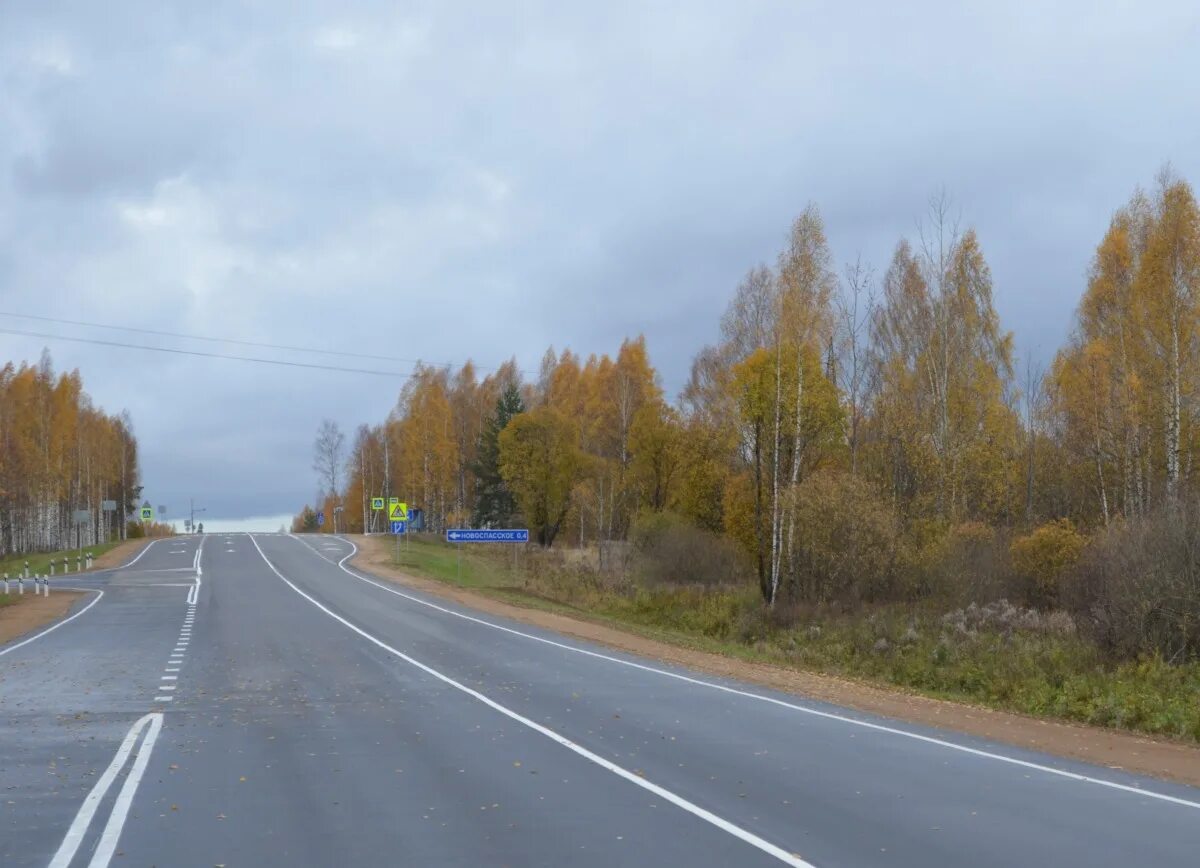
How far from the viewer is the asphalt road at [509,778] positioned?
7504mm

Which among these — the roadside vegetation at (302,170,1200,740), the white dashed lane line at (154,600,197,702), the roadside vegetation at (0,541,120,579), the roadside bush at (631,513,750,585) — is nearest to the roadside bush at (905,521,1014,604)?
the roadside vegetation at (302,170,1200,740)

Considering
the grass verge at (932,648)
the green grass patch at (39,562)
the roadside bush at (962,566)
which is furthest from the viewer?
the green grass patch at (39,562)

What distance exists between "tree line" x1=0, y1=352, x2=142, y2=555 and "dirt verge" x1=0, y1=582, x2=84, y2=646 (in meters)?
24.3

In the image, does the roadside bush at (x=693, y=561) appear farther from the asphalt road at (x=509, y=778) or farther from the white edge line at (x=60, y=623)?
the asphalt road at (x=509, y=778)

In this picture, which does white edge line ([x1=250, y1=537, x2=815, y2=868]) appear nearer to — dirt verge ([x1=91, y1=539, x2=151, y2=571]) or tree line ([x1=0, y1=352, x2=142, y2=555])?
dirt verge ([x1=91, y1=539, x2=151, y2=571])

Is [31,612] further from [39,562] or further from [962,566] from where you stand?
[39,562]

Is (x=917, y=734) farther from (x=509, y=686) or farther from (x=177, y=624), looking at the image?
(x=177, y=624)

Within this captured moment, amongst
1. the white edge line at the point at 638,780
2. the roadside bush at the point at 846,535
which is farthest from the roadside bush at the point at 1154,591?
A: the roadside bush at the point at 846,535

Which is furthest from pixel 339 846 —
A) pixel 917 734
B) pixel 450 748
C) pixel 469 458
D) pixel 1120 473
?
pixel 469 458

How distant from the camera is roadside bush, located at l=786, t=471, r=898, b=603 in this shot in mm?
34781

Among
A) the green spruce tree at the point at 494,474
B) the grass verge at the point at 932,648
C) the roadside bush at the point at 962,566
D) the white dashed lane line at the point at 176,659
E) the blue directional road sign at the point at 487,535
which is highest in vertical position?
the green spruce tree at the point at 494,474

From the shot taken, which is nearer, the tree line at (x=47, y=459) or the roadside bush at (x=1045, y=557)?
the roadside bush at (x=1045, y=557)

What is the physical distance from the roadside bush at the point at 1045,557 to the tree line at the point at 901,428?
0.38m

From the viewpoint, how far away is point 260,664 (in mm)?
20031
